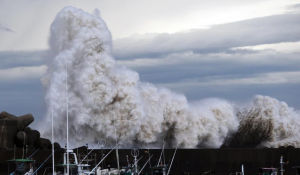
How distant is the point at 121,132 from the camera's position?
3275 inches

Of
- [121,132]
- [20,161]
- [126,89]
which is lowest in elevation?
[20,161]

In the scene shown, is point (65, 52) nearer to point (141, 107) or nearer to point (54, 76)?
point (54, 76)

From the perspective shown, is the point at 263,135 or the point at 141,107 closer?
the point at 141,107

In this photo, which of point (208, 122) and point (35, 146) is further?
point (208, 122)

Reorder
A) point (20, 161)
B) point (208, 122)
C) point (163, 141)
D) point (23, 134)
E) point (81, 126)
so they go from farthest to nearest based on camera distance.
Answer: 1. point (208, 122)
2. point (163, 141)
3. point (81, 126)
4. point (23, 134)
5. point (20, 161)

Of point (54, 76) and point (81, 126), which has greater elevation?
point (54, 76)

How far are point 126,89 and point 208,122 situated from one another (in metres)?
17.1

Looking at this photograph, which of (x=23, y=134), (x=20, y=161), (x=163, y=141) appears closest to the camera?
(x=20, y=161)

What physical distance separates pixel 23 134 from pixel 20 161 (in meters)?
13.0

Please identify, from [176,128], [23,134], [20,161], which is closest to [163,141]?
[176,128]

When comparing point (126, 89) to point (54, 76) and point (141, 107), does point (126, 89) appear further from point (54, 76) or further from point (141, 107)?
point (54, 76)

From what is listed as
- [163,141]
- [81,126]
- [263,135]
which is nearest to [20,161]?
[81,126]

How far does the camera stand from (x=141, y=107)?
84.4m

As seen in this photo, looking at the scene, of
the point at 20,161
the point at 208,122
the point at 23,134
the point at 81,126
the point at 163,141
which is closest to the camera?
the point at 20,161
